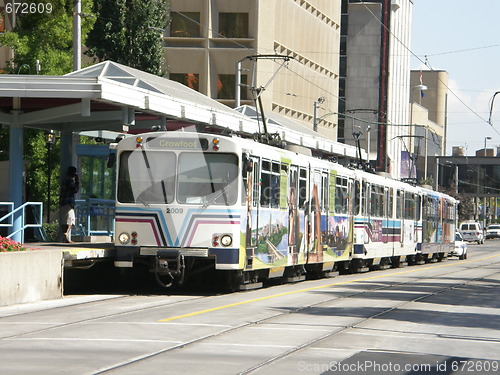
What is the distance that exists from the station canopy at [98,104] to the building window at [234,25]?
3869cm

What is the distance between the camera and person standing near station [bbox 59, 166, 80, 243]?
84.7 feet

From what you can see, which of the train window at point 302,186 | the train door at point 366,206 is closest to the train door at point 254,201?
the train window at point 302,186

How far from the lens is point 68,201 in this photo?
86.2 feet

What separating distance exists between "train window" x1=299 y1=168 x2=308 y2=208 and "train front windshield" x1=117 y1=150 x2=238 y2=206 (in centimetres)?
462

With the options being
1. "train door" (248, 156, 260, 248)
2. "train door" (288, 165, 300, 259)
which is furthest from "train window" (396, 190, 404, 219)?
"train door" (248, 156, 260, 248)

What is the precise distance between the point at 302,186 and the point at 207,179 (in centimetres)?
490

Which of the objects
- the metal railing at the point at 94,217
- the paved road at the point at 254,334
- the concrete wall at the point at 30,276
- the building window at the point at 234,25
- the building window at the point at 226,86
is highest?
the building window at the point at 234,25

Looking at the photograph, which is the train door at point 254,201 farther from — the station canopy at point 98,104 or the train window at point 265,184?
the station canopy at point 98,104

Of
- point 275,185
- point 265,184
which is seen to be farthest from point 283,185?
point 265,184

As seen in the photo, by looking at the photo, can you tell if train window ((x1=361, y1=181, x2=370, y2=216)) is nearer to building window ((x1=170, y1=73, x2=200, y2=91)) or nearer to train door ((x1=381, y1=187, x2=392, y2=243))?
train door ((x1=381, y1=187, x2=392, y2=243))

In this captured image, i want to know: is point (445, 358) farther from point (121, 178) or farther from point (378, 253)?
point (378, 253)

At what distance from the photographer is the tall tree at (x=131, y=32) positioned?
5319 cm

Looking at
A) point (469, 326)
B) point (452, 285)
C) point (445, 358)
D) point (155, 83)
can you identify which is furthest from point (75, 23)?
point (445, 358)

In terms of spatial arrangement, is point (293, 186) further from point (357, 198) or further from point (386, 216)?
point (386, 216)
